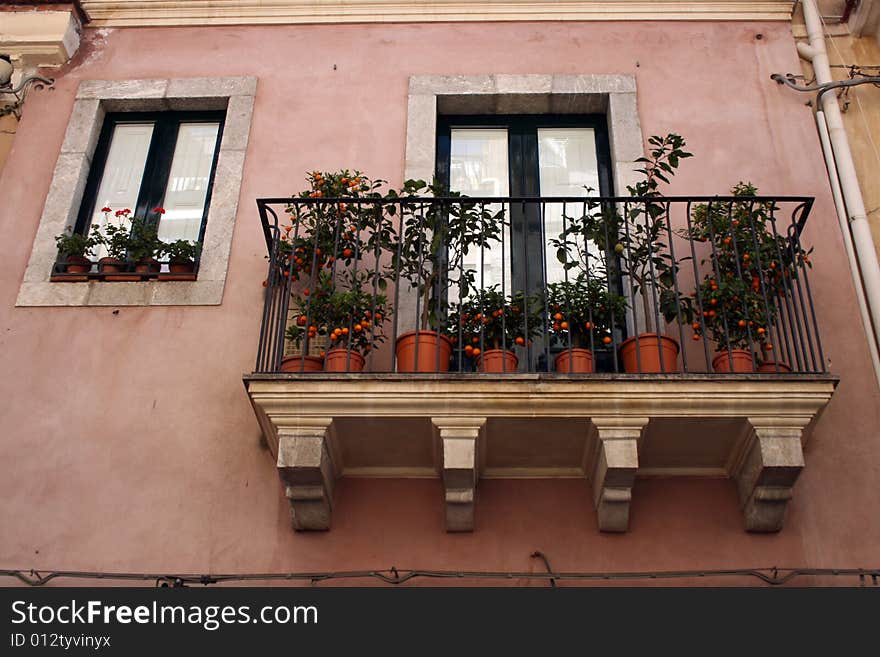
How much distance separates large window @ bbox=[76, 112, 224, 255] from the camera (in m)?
7.82

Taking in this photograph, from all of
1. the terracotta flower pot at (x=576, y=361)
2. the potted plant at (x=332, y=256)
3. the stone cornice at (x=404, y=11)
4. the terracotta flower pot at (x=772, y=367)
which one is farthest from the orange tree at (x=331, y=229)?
the terracotta flower pot at (x=772, y=367)

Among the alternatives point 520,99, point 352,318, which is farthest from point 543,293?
point 520,99

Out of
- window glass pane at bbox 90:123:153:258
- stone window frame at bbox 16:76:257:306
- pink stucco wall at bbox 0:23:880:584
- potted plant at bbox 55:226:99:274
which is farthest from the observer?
window glass pane at bbox 90:123:153:258

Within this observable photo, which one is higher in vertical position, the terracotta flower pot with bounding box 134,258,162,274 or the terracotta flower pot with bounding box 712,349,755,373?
the terracotta flower pot with bounding box 134,258,162,274

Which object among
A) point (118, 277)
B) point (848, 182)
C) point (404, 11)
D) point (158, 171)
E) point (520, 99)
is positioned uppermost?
point (404, 11)

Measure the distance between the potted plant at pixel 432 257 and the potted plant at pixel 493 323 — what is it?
0.37 feet

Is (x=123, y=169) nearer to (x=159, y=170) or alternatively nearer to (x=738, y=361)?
(x=159, y=170)

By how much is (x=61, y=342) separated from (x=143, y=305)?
557 millimetres

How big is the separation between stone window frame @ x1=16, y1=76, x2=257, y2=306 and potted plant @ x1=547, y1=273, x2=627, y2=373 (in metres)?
2.25

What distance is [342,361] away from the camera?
6.28m

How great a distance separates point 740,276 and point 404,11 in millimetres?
3755

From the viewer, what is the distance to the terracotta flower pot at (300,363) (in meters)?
6.44

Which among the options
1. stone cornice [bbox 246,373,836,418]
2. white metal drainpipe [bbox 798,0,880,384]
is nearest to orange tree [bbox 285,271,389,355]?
stone cornice [bbox 246,373,836,418]

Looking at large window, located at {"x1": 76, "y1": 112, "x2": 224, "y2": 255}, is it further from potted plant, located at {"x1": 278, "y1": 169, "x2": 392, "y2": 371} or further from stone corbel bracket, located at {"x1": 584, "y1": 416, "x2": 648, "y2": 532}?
stone corbel bracket, located at {"x1": 584, "y1": 416, "x2": 648, "y2": 532}
